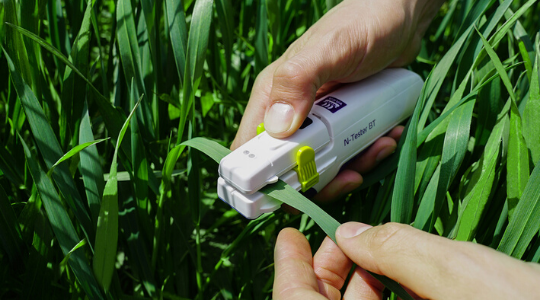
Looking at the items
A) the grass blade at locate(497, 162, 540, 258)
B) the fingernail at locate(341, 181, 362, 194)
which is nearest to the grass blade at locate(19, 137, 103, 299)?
the fingernail at locate(341, 181, 362, 194)

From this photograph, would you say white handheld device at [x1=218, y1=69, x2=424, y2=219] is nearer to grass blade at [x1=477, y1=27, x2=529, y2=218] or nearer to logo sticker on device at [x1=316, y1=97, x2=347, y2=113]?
logo sticker on device at [x1=316, y1=97, x2=347, y2=113]

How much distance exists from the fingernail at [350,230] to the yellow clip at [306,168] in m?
0.11

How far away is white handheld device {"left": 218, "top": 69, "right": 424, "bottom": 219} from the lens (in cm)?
60

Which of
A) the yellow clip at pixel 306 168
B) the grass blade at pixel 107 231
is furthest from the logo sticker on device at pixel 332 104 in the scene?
the grass blade at pixel 107 231

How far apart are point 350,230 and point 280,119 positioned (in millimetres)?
194

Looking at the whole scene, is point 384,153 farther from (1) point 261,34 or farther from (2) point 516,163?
(1) point 261,34

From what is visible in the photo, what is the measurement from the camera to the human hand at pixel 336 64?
27.7 inches

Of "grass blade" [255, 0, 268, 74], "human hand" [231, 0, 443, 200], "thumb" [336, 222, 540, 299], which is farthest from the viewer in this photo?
"grass blade" [255, 0, 268, 74]

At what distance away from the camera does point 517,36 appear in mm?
824

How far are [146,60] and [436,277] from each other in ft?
1.84

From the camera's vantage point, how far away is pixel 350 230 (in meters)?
0.58

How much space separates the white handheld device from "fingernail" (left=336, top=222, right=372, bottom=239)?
0.34ft

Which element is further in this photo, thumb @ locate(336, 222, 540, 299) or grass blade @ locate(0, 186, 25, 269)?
grass blade @ locate(0, 186, 25, 269)

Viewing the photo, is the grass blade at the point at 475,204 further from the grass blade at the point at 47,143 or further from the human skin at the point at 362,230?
the grass blade at the point at 47,143
